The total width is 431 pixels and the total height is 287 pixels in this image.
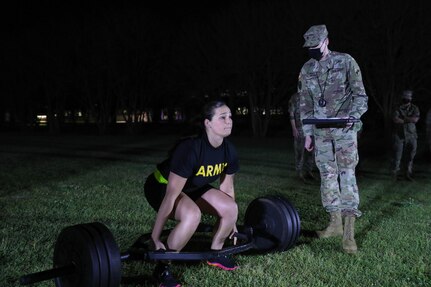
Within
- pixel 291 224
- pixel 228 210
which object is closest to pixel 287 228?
pixel 291 224

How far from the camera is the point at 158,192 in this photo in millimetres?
Result: 4266

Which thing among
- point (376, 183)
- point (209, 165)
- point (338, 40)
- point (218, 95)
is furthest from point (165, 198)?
point (218, 95)

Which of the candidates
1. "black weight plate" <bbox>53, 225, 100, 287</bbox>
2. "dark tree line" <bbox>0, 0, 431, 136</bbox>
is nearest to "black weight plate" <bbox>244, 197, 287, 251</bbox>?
"black weight plate" <bbox>53, 225, 100, 287</bbox>

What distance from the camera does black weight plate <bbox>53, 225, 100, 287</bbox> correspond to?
10.6ft

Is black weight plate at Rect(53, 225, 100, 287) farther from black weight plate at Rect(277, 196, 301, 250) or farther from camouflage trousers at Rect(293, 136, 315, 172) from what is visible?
camouflage trousers at Rect(293, 136, 315, 172)

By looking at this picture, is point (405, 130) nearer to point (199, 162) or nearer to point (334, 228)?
point (334, 228)

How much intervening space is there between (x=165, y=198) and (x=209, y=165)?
47cm

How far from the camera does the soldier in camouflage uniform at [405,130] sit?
32.9 feet

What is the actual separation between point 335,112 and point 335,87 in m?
0.26

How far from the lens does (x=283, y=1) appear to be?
1185 inches

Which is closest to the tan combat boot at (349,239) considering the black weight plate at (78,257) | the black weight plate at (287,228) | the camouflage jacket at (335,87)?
the black weight plate at (287,228)

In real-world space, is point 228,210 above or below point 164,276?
above

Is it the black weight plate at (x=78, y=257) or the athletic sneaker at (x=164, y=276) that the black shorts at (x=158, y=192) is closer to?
the athletic sneaker at (x=164, y=276)

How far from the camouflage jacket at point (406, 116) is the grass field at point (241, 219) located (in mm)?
1011
